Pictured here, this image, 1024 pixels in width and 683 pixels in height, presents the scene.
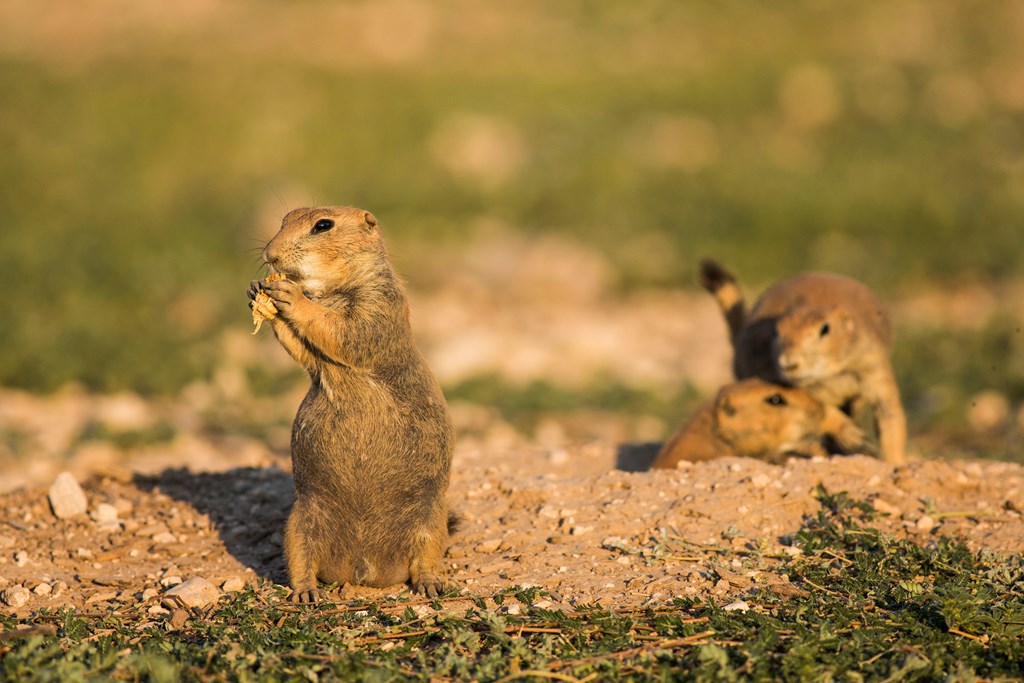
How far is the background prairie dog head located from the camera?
5949mm

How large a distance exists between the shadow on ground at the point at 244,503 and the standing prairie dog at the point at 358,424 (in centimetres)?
35

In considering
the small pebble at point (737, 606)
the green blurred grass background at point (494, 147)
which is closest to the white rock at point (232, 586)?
the small pebble at point (737, 606)

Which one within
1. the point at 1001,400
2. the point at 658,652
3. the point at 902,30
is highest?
the point at 902,30

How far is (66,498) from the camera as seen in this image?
A: 5113mm

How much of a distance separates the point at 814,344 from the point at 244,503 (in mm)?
2977

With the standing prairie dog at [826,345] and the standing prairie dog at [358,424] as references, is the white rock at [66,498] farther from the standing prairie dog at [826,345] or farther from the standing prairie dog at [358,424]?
the standing prairie dog at [826,345]

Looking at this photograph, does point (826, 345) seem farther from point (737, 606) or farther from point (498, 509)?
point (737, 606)

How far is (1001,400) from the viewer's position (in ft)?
25.6

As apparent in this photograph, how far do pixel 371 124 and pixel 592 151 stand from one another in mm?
3119

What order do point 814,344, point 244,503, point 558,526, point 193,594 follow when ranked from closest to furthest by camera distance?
1. point 193,594
2. point 558,526
3. point 244,503
4. point 814,344

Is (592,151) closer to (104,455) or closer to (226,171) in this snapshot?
(226,171)

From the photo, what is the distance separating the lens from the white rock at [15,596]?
4.25 metres

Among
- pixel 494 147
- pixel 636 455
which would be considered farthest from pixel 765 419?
pixel 494 147

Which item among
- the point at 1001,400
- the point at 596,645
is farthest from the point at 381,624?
the point at 1001,400
